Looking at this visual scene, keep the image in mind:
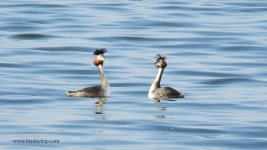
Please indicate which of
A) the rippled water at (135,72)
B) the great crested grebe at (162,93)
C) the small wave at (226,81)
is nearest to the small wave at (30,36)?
the rippled water at (135,72)

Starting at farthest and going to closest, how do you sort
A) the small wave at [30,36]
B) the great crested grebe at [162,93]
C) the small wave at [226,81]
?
the small wave at [30,36] → the small wave at [226,81] → the great crested grebe at [162,93]

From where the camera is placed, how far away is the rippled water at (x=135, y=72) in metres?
20.1

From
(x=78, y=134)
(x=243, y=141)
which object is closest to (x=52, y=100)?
(x=78, y=134)

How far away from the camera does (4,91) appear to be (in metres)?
24.6

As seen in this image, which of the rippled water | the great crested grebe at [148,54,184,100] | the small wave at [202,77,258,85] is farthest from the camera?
the small wave at [202,77,258,85]

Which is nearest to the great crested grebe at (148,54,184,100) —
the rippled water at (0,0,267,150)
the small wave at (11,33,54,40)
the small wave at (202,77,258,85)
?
the rippled water at (0,0,267,150)

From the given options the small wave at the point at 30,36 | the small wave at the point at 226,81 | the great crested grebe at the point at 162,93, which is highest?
the small wave at the point at 30,36

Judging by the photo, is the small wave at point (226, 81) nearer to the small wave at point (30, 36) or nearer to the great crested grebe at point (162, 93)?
the great crested grebe at point (162, 93)

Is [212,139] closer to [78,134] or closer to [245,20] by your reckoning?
[78,134]

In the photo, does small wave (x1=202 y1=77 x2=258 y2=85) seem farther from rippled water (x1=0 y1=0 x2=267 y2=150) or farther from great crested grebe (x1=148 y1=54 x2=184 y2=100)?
great crested grebe (x1=148 y1=54 x2=184 y2=100)

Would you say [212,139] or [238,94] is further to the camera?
[238,94]

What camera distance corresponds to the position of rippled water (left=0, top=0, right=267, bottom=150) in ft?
66.1

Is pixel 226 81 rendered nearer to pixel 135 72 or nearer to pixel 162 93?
pixel 135 72

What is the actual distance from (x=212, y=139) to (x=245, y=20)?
1931cm
